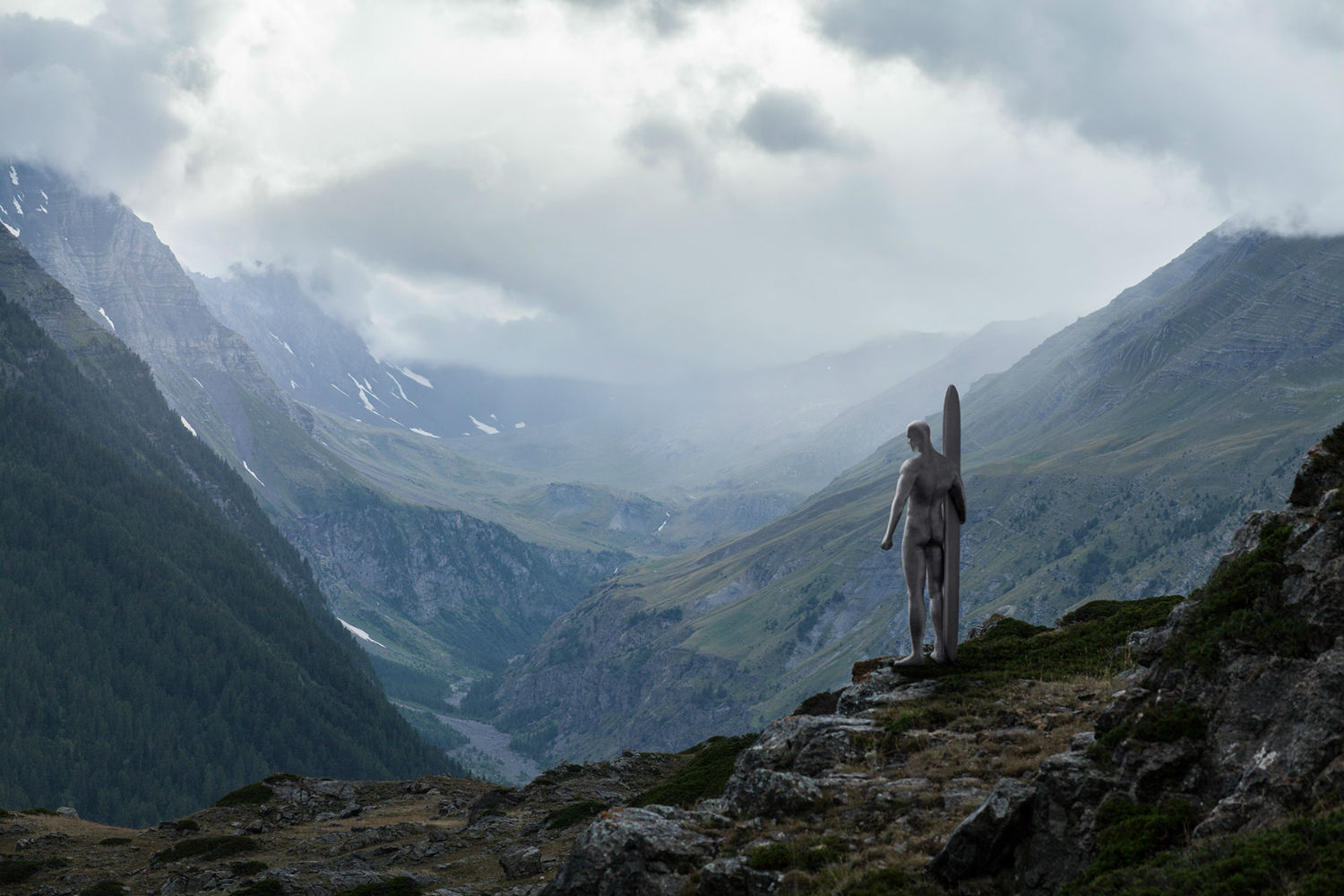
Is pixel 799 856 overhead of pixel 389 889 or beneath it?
overhead

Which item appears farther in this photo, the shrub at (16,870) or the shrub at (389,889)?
the shrub at (16,870)

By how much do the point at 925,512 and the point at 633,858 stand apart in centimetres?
1531

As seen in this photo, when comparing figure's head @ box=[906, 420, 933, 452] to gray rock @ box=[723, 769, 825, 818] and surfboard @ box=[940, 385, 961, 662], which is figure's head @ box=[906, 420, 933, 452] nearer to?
surfboard @ box=[940, 385, 961, 662]

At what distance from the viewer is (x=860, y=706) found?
32219mm

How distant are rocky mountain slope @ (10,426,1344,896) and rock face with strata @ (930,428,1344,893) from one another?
0.04m

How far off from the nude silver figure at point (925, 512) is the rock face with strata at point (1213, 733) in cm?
1151

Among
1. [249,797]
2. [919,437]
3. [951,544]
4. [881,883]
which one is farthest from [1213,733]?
[249,797]

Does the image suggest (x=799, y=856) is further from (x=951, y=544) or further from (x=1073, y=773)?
(x=951, y=544)

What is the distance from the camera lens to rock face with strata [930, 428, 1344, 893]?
53.6 ft

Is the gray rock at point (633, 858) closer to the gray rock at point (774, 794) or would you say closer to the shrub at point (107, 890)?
the gray rock at point (774, 794)

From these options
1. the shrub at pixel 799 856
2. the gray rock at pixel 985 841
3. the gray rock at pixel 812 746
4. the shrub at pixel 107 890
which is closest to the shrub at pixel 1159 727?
the gray rock at pixel 985 841

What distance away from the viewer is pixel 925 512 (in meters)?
32.2

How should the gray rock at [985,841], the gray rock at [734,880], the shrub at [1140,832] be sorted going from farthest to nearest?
the gray rock at [734,880] < the gray rock at [985,841] < the shrub at [1140,832]

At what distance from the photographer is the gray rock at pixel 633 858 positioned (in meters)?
22.8
